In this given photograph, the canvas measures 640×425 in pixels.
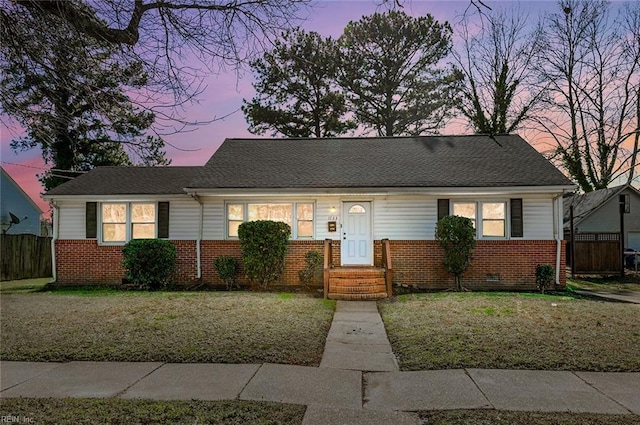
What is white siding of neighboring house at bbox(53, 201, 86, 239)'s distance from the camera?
13906 mm

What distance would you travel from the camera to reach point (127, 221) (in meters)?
13.9

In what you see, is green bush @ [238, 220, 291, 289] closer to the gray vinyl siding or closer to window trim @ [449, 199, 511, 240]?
the gray vinyl siding

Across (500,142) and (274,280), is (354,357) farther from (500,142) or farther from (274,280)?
(500,142)

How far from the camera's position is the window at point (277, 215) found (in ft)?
43.9

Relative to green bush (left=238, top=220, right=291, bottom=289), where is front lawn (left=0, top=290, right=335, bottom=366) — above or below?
below

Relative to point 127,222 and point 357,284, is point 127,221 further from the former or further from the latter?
point 357,284

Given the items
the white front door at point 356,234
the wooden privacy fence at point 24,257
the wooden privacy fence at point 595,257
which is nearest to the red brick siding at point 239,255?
the white front door at point 356,234

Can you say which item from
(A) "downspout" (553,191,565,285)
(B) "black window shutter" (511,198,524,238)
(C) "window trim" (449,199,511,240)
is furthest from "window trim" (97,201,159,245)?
(A) "downspout" (553,191,565,285)

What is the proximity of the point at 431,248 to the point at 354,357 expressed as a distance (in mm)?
7676

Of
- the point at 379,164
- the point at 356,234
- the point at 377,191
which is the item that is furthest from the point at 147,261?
the point at 379,164

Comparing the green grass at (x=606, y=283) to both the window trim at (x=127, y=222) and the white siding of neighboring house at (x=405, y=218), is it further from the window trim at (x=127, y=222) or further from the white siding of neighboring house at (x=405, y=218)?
the window trim at (x=127, y=222)

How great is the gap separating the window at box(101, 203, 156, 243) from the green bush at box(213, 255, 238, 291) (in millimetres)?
2612

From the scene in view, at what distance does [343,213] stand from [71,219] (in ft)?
29.0

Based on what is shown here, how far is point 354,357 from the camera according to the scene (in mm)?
5988
